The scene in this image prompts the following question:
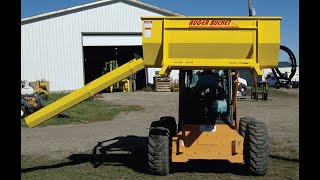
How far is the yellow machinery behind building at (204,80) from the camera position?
6797mm

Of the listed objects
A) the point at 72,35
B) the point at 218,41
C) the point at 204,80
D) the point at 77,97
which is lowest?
the point at 77,97

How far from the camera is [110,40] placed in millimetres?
34906

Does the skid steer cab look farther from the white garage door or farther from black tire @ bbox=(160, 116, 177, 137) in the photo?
the white garage door

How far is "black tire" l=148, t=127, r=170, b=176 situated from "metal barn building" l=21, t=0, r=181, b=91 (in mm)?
27157

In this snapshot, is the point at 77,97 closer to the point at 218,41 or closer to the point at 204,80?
the point at 204,80

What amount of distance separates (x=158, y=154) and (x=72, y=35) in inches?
1108

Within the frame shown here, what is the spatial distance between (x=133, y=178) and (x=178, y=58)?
2.28 meters

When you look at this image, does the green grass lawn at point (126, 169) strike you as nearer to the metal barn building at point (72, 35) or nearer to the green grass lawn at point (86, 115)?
the green grass lawn at point (86, 115)

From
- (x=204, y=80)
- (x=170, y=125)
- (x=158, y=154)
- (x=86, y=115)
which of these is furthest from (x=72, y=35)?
(x=158, y=154)

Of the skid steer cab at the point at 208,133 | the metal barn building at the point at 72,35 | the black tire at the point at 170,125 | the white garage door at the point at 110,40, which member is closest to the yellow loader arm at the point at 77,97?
the skid steer cab at the point at 208,133

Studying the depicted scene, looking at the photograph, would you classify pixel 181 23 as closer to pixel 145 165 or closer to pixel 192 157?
pixel 192 157

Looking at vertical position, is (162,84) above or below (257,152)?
above

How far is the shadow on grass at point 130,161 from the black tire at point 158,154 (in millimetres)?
361
